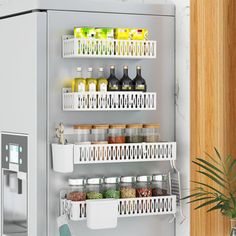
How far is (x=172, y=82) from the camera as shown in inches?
132

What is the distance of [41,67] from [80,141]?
377mm

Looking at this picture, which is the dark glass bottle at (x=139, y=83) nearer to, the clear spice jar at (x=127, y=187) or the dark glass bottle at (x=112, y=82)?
the dark glass bottle at (x=112, y=82)

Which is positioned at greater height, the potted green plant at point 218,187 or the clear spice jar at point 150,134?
the clear spice jar at point 150,134

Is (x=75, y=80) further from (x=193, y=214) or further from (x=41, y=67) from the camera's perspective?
(x=193, y=214)

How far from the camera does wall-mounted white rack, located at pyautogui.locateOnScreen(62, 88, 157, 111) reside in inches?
119

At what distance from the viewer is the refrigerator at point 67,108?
306cm

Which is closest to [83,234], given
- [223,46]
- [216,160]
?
[216,160]

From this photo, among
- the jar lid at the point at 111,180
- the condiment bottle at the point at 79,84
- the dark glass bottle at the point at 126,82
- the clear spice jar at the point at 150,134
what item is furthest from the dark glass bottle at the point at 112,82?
the jar lid at the point at 111,180

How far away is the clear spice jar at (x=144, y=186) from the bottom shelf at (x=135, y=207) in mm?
32

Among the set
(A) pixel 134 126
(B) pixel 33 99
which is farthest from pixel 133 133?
(B) pixel 33 99

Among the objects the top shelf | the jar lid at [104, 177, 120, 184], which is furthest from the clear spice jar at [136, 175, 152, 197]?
the top shelf

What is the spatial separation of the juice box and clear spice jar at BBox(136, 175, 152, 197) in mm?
689

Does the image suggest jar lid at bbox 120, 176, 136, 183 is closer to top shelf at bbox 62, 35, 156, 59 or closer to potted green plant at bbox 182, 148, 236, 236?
potted green plant at bbox 182, 148, 236, 236

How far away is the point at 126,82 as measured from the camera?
3158mm
